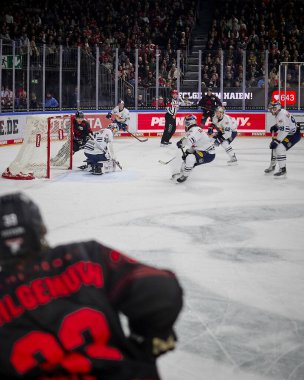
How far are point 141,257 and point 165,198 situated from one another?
11.1 ft

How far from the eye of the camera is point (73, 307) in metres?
1.54

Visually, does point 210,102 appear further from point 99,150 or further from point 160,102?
point 99,150

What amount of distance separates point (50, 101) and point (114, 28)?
6956 millimetres

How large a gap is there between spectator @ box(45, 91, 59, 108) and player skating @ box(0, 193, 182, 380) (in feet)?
54.2

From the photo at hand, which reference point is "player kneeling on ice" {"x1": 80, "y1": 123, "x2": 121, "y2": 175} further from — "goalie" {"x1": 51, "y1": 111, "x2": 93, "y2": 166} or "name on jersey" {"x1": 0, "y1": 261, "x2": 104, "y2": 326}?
"name on jersey" {"x1": 0, "y1": 261, "x2": 104, "y2": 326}

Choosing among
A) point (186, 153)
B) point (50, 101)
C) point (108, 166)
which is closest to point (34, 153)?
point (108, 166)

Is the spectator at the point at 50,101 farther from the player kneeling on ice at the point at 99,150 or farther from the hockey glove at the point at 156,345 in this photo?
the hockey glove at the point at 156,345

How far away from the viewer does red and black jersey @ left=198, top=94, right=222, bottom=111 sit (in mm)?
19812

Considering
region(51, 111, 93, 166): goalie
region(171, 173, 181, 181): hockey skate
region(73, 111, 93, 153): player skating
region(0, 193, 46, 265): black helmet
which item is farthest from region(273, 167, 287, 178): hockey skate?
region(0, 193, 46, 265): black helmet

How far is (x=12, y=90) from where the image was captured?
16.3 m

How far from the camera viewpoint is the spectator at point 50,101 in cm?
1775

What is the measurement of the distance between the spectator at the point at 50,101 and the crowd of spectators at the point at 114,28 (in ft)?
3.48

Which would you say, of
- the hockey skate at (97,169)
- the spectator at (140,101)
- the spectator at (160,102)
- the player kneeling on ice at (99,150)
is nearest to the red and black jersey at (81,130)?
the player kneeling on ice at (99,150)

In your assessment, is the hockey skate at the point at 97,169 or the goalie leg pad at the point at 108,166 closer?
the hockey skate at the point at 97,169
